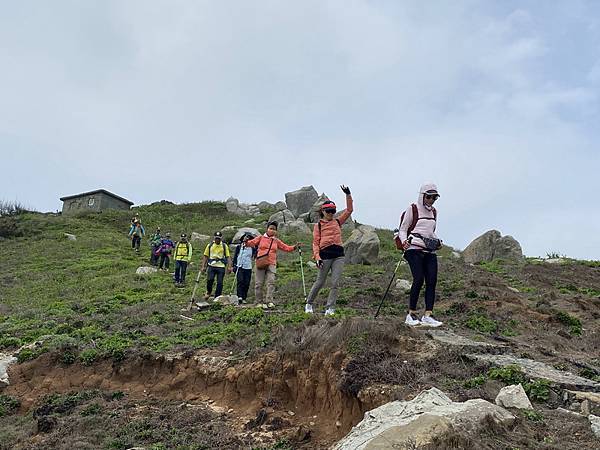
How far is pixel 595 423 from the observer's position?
449cm

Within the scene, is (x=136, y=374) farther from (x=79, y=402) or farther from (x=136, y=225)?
(x=136, y=225)

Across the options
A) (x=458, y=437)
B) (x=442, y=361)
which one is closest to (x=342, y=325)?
(x=442, y=361)

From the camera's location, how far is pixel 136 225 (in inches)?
1045

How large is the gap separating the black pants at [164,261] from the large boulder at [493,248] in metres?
11.9

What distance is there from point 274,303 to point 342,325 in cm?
541

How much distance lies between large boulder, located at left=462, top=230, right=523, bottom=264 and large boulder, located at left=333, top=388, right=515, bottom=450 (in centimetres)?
1702

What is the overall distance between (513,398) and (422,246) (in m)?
3.43

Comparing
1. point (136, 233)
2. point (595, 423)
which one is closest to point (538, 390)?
point (595, 423)

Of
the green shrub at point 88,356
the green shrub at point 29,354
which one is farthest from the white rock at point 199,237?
the green shrub at point 88,356

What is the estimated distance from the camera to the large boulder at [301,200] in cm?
3853

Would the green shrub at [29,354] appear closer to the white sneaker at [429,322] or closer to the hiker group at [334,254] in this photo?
the hiker group at [334,254]

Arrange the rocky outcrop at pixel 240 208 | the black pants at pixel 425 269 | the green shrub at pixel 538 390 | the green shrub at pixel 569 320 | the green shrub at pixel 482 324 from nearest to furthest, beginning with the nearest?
the green shrub at pixel 538 390 < the black pants at pixel 425 269 < the green shrub at pixel 482 324 < the green shrub at pixel 569 320 < the rocky outcrop at pixel 240 208

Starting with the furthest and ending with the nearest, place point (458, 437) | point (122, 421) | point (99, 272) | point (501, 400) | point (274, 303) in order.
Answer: point (99, 272), point (274, 303), point (122, 421), point (501, 400), point (458, 437)

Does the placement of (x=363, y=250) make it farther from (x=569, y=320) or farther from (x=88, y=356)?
(x=88, y=356)
